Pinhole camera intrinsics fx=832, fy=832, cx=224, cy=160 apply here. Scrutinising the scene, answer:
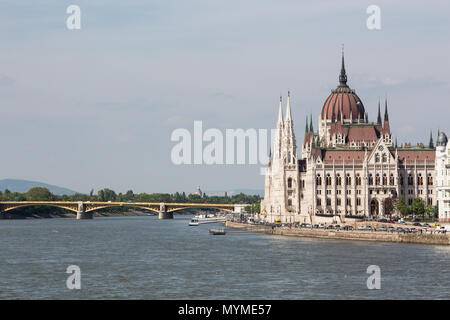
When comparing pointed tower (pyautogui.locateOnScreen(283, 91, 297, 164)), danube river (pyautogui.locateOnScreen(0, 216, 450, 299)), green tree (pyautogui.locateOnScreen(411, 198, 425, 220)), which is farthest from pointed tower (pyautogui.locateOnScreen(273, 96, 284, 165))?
danube river (pyautogui.locateOnScreen(0, 216, 450, 299))

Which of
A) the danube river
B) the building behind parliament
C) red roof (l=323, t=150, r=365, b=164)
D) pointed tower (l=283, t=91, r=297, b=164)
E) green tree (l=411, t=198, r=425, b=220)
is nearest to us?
the danube river

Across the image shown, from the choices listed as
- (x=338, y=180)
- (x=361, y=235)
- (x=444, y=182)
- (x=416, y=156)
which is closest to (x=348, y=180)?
(x=338, y=180)

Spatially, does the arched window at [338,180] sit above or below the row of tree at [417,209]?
above

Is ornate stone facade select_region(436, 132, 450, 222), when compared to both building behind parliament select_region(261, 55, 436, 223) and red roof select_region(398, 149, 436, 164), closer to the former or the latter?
building behind parliament select_region(261, 55, 436, 223)

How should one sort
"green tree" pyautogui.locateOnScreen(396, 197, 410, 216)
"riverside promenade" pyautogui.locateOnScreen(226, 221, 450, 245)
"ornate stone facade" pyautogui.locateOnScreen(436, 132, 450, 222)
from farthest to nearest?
"green tree" pyautogui.locateOnScreen(396, 197, 410, 216) < "ornate stone facade" pyautogui.locateOnScreen(436, 132, 450, 222) < "riverside promenade" pyautogui.locateOnScreen(226, 221, 450, 245)

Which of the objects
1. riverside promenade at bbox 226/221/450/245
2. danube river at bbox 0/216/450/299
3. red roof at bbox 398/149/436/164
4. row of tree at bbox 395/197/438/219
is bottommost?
danube river at bbox 0/216/450/299

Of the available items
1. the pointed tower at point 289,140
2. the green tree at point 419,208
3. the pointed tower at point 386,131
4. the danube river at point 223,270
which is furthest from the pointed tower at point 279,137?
the danube river at point 223,270

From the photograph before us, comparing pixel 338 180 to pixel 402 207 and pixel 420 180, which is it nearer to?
pixel 420 180

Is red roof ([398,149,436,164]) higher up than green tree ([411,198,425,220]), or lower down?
higher up

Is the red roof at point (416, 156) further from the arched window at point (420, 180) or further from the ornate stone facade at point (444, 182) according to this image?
the ornate stone facade at point (444, 182)
